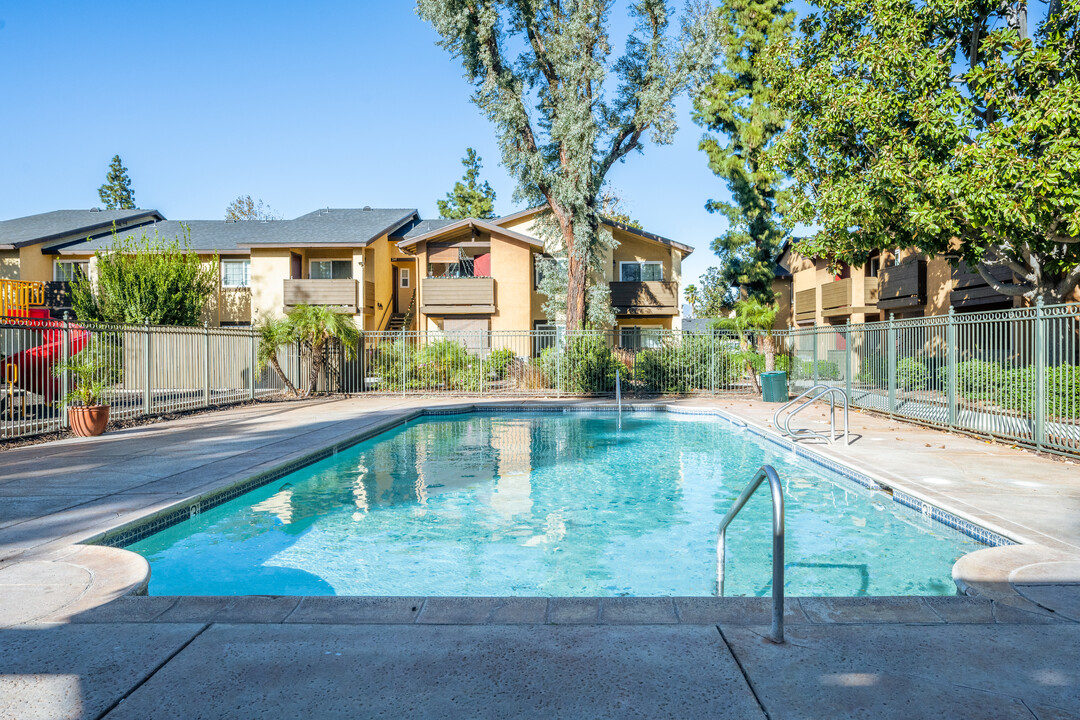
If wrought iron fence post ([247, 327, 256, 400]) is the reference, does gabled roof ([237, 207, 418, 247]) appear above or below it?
above

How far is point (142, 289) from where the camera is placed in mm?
22984

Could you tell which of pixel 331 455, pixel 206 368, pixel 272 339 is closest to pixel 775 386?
pixel 331 455

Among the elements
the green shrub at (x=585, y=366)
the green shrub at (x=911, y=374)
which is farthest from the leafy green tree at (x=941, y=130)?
the green shrub at (x=585, y=366)

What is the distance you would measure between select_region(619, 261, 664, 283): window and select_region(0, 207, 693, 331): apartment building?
0.05 metres

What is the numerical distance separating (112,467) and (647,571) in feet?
22.0

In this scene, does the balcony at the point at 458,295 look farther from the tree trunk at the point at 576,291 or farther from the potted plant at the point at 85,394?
the potted plant at the point at 85,394

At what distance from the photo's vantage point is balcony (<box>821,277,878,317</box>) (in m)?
28.2

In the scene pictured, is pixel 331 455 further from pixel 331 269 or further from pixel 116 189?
pixel 116 189

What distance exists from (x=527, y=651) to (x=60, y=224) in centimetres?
3577

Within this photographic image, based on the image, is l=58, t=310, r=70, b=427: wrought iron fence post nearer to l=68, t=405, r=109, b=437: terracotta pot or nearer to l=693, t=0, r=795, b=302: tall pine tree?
l=68, t=405, r=109, b=437: terracotta pot

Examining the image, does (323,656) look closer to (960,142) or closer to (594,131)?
(960,142)

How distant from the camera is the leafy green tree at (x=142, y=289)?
22.8 metres

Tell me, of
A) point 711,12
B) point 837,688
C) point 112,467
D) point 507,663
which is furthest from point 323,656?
point 711,12

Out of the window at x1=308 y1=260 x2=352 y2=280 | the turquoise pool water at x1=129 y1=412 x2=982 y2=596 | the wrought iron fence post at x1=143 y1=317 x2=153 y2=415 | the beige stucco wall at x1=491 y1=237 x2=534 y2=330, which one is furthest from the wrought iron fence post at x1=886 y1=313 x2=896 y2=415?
the window at x1=308 y1=260 x2=352 y2=280
